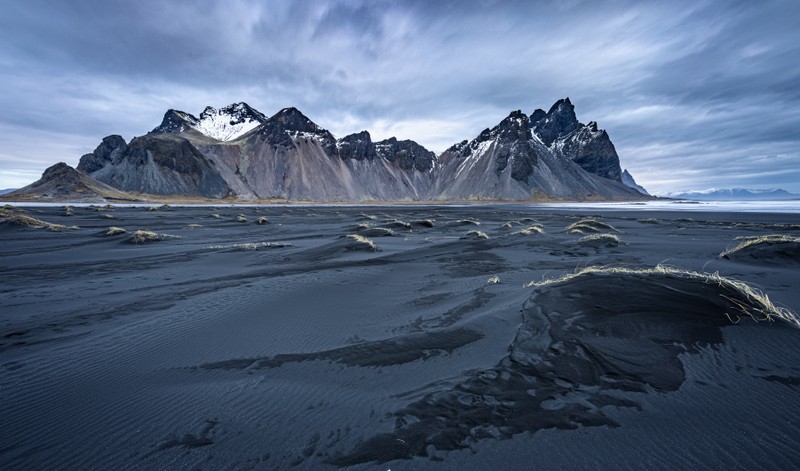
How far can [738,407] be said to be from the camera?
316 cm

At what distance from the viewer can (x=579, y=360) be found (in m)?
4.09

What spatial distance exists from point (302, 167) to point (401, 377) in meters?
164

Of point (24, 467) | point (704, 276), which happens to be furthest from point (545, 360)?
point (24, 467)

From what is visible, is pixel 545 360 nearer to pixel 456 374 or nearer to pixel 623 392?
pixel 623 392

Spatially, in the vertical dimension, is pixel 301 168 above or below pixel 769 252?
above

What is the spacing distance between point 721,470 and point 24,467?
17.8 feet

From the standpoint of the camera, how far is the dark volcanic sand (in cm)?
273

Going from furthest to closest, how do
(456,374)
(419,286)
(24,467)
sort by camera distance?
(419,286), (456,374), (24,467)

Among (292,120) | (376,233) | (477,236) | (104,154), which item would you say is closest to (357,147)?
(292,120)

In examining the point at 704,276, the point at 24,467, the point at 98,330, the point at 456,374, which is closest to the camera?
the point at 24,467

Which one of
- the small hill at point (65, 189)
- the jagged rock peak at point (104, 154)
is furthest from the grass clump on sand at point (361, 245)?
the jagged rock peak at point (104, 154)

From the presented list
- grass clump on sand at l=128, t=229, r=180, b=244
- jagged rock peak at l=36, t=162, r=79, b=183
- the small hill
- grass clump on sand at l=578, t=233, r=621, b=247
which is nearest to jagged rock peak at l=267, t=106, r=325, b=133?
the small hill

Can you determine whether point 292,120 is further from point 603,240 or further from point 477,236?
point 603,240

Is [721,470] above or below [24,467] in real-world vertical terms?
above
